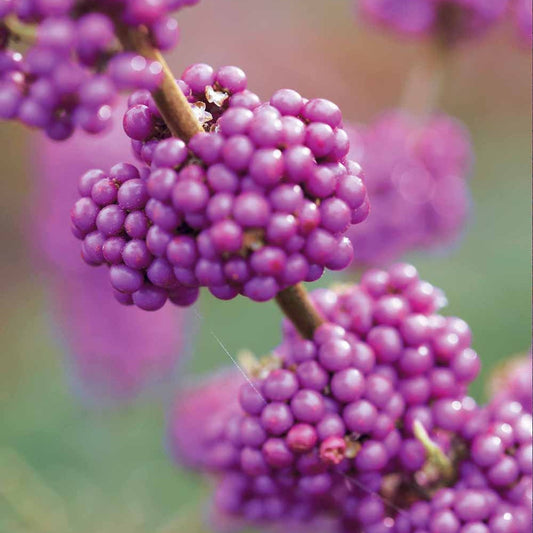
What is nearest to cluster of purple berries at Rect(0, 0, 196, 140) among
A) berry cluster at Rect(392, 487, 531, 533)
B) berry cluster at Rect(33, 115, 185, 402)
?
berry cluster at Rect(392, 487, 531, 533)

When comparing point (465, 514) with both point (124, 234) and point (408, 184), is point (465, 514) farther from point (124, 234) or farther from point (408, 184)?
point (408, 184)

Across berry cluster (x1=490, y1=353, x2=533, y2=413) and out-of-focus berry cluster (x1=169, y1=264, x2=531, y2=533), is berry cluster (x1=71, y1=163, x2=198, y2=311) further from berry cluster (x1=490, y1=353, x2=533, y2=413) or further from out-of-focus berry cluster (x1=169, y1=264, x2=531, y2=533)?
berry cluster (x1=490, y1=353, x2=533, y2=413)

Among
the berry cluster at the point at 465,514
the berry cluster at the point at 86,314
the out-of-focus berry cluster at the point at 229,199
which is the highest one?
the out-of-focus berry cluster at the point at 229,199

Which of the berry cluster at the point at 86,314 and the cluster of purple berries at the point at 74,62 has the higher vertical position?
the cluster of purple berries at the point at 74,62

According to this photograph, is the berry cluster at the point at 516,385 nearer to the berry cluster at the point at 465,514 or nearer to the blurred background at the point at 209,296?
the berry cluster at the point at 465,514

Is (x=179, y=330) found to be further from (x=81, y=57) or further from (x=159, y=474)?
(x=81, y=57)

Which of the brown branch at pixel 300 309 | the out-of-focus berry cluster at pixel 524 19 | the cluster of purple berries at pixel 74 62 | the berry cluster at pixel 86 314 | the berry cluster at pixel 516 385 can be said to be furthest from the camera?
the berry cluster at pixel 86 314

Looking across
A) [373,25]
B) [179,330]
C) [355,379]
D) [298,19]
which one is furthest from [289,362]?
[298,19]

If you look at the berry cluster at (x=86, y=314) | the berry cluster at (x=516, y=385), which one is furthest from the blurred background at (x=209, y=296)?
the berry cluster at (x=516, y=385)

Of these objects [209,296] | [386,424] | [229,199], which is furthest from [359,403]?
[209,296]
